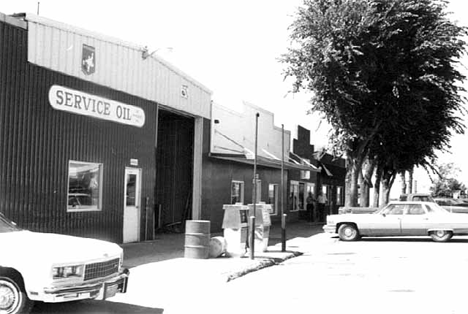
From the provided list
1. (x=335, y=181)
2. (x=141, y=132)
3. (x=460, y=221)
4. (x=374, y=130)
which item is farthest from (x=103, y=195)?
(x=335, y=181)

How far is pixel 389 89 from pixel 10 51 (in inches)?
726

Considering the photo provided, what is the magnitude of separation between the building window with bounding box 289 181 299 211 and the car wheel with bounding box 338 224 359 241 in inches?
367

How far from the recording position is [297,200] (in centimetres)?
3138

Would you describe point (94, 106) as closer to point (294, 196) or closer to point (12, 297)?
point (12, 297)

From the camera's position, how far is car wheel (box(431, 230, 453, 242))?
65.9 feet

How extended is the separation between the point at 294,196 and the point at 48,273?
25110 millimetres

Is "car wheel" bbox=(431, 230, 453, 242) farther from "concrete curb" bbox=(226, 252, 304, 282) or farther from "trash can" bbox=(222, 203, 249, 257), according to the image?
"trash can" bbox=(222, 203, 249, 257)

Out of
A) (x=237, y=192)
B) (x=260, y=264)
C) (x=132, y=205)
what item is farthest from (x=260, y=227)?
(x=237, y=192)

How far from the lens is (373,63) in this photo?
2434cm

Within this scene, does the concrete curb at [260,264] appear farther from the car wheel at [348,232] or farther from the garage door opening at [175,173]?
the garage door opening at [175,173]

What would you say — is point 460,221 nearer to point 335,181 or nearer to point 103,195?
point 103,195

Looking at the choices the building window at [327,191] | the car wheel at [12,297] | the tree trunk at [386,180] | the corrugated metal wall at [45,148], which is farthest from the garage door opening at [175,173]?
the tree trunk at [386,180]

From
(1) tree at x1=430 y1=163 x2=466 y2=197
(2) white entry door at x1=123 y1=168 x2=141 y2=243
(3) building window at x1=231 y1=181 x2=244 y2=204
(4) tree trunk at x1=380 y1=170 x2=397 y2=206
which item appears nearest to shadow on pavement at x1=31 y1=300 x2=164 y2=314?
(2) white entry door at x1=123 y1=168 x2=141 y2=243

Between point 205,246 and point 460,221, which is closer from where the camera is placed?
point 205,246
